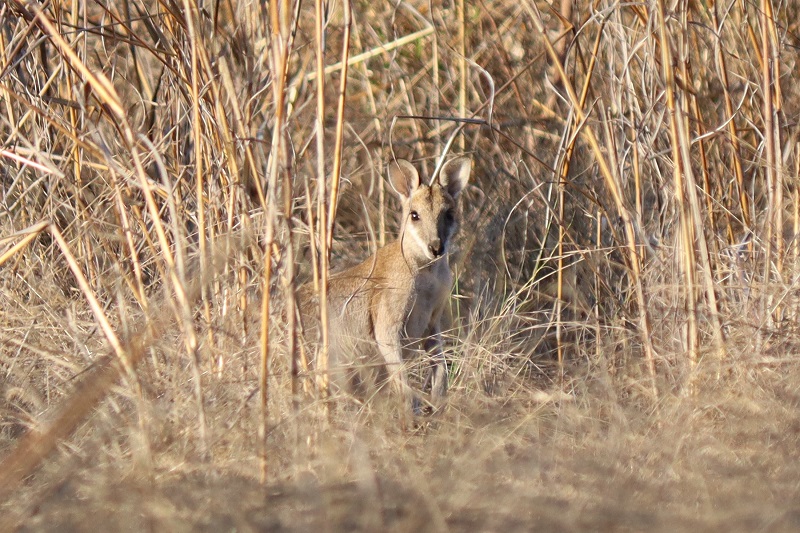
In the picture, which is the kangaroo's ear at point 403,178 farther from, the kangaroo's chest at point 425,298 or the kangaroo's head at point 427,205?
the kangaroo's chest at point 425,298

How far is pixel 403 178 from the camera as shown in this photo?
5.27 metres

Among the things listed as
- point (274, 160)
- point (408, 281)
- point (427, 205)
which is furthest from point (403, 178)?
point (274, 160)

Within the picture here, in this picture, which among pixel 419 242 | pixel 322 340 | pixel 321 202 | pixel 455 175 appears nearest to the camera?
pixel 321 202

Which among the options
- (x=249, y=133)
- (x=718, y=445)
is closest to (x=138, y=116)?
(x=249, y=133)

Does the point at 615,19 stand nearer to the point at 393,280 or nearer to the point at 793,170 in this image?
the point at 793,170

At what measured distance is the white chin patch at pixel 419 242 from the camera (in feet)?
16.5

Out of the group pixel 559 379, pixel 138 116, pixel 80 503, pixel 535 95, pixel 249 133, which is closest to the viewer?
pixel 80 503

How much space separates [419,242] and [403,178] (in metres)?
0.39

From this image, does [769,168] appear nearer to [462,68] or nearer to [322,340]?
[322,340]

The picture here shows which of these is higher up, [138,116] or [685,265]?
[138,116]

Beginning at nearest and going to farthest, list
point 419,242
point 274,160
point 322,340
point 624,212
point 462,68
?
1. point 274,160
2. point 322,340
3. point 624,212
4. point 419,242
5. point 462,68

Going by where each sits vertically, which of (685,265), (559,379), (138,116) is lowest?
(559,379)

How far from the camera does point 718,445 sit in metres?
2.94

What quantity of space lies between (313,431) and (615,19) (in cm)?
201
